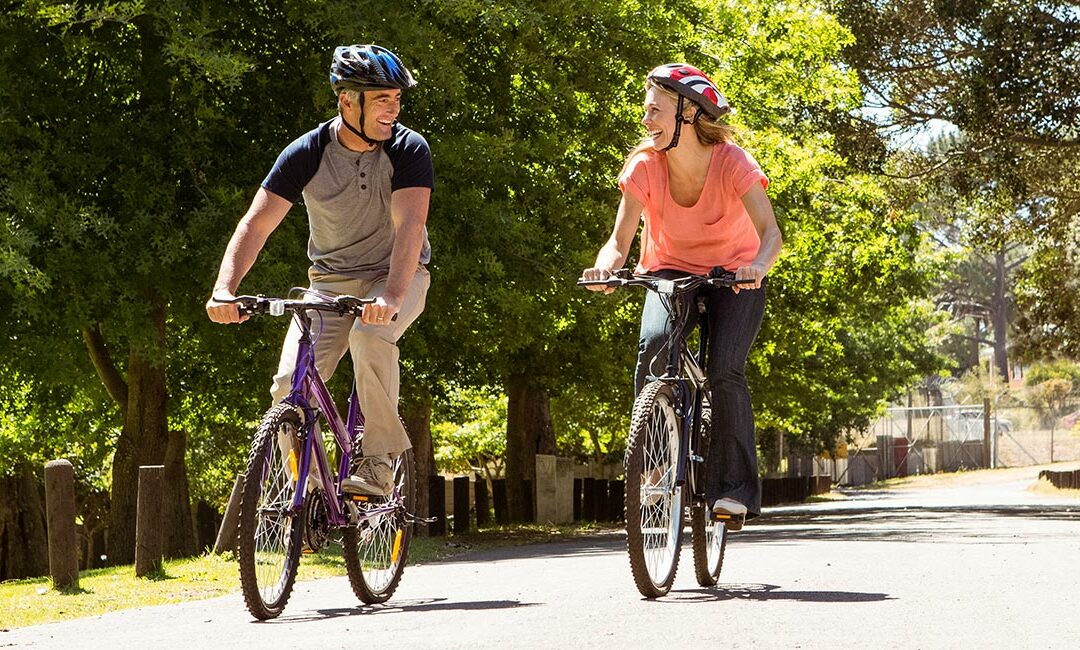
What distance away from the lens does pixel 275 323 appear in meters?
15.7

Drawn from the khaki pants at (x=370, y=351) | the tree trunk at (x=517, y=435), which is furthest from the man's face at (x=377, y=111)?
the tree trunk at (x=517, y=435)

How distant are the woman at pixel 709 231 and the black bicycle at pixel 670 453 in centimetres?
7

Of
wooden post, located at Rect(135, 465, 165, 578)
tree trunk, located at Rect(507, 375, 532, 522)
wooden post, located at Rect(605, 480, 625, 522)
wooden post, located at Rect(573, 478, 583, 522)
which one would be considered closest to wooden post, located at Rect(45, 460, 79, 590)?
wooden post, located at Rect(135, 465, 165, 578)

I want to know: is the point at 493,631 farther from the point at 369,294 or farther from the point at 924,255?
the point at 924,255

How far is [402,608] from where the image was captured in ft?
22.5

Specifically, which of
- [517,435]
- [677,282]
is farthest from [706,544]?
[517,435]

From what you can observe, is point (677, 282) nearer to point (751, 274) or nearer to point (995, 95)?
point (751, 274)

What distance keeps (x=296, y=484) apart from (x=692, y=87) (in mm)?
2337

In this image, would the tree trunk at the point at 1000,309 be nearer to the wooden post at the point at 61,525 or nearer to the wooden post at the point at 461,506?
the wooden post at the point at 461,506

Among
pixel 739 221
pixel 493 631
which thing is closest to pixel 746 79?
pixel 739 221

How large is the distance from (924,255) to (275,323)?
23309mm

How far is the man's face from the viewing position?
→ 6520 millimetres

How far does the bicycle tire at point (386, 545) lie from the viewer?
271 inches

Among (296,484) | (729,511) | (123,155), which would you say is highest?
(123,155)
